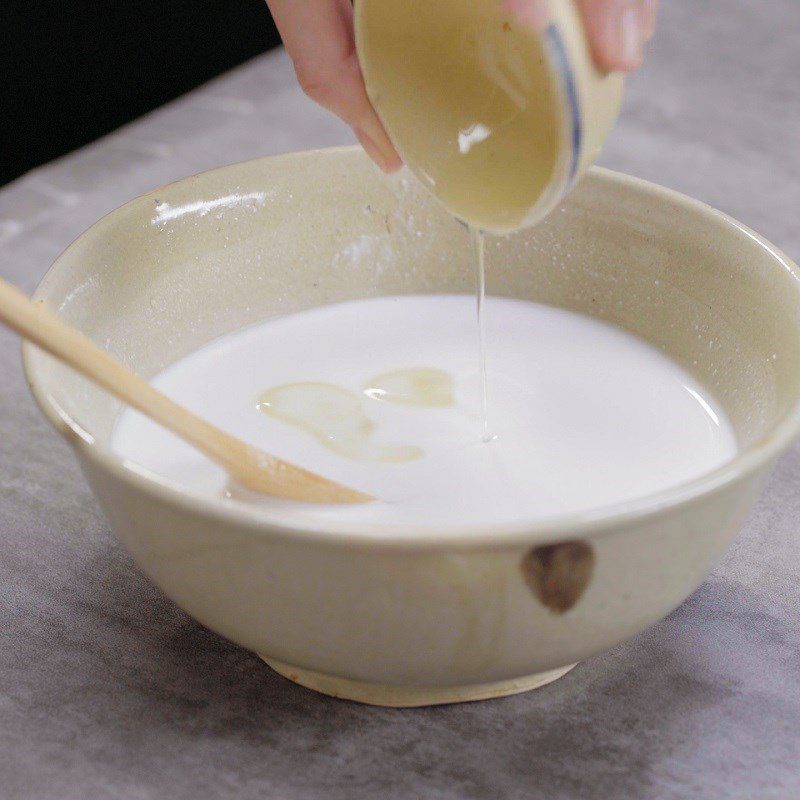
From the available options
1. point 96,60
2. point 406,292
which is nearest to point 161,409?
point 406,292

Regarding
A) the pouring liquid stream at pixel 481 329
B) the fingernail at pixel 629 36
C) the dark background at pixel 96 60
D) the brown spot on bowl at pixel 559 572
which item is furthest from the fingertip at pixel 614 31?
the dark background at pixel 96 60

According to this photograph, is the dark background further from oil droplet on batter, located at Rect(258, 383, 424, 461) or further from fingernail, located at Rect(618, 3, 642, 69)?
fingernail, located at Rect(618, 3, 642, 69)

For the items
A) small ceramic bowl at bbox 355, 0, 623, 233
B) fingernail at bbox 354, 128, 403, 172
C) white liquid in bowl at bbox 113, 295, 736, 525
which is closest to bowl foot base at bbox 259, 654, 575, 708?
white liquid in bowl at bbox 113, 295, 736, 525

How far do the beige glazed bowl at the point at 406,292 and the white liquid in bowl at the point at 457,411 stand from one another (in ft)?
0.09

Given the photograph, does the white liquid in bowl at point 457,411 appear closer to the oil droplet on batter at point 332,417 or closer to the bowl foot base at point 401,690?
the oil droplet on batter at point 332,417

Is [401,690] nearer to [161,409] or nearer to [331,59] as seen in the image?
[161,409]

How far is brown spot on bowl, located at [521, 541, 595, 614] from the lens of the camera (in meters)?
0.71

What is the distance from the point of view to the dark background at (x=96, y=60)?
77.4 inches

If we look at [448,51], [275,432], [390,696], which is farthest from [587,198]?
[390,696]

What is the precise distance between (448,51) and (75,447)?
447 mm

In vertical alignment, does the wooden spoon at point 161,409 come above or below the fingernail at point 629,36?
below

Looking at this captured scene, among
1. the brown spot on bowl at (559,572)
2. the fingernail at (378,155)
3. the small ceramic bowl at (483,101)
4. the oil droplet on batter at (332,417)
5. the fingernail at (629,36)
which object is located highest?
the fingernail at (629,36)

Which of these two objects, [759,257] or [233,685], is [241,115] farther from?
[233,685]

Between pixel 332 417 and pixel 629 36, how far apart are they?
0.43 meters
